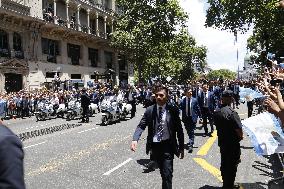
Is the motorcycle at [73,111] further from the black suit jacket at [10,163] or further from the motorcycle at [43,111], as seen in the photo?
the black suit jacket at [10,163]

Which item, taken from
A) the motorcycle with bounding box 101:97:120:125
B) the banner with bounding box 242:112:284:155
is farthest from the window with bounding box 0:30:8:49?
the banner with bounding box 242:112:284:155

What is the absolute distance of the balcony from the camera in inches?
1238

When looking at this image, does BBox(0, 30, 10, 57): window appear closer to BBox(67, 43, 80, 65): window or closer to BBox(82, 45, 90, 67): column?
BBox(67, 43, 80, 65): window

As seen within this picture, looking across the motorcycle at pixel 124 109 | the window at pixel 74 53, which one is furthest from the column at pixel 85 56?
the motorcycle at pixel 124 109

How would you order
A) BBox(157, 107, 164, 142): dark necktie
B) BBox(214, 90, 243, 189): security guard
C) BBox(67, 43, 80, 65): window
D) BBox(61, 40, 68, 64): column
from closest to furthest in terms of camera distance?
BBox(157, 107, 164, 142): dark necktie
BBox(214, 90, 243, 189): security guard
BBox(61, 40, 68, 64): column
BBox(67, 43, 80, 65): window

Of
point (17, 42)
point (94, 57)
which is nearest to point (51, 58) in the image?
point (17, 42)

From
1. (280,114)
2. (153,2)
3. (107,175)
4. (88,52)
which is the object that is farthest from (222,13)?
(280,114)

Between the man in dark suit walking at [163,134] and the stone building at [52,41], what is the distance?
87.4ft

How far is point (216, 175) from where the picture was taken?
9.06 m

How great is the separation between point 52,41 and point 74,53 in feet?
14.9

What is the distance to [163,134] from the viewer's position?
6.75 m

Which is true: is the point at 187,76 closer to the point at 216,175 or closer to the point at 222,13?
the point at 222,13

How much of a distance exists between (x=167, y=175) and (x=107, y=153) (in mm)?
5892

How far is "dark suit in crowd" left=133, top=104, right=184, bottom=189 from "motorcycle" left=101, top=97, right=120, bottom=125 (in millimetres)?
14067
